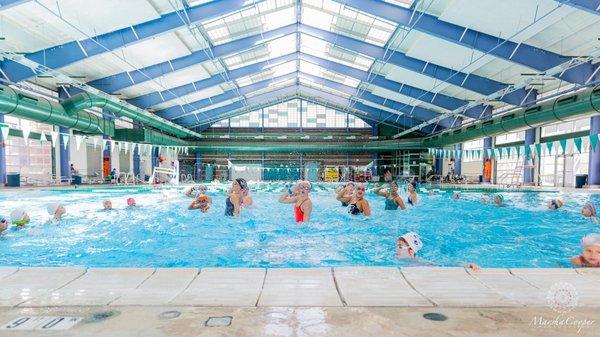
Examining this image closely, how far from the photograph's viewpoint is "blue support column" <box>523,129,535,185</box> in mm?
18156

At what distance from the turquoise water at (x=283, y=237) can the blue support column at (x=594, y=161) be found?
6.35 m

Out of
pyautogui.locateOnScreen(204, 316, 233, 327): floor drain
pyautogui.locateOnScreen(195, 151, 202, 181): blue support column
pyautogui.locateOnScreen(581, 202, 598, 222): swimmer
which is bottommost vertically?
pyautogui.locateOnScreen(581, 202, 598, 222): swimmer

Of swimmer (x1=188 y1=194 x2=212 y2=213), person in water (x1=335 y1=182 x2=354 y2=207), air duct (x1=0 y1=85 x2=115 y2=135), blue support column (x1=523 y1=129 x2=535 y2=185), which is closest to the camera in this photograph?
swimmer (x1=188 y1=194 x2=212 y2=213)

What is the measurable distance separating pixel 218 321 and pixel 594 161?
56.3 feet

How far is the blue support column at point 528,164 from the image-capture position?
18156 millimetres

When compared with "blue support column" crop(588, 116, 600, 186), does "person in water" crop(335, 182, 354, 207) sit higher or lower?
lower

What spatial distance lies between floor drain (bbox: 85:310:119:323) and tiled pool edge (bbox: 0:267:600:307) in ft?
0.36

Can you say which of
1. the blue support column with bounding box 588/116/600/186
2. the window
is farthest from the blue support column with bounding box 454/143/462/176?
the blue support column with bounding box 588/116/600/186

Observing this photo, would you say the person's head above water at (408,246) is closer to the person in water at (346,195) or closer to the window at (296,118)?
the person in water at (346,195)

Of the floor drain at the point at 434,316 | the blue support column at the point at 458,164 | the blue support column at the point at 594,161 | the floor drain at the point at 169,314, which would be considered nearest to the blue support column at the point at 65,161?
the floor drain at the point at 169,314

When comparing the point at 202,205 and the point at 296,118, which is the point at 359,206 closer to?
the point at 202,205

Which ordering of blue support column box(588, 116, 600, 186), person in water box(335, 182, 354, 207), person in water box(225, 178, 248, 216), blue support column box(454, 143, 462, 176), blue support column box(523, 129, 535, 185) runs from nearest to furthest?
1. person in water box(225, 178, 248, 216)
2. person in water box(335, 182, 354, 207)
3. blue support column box(588, 116, 600, 186)
4. blue support column box(523, 129, 535, 185)
5. blue support column box(454, 143, 462, 176)

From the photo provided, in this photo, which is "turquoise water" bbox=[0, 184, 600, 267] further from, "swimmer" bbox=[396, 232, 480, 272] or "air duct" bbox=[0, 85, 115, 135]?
"air duct" bbox=[0, 85, 115, 135]

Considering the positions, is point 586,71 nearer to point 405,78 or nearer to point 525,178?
point 405,78
